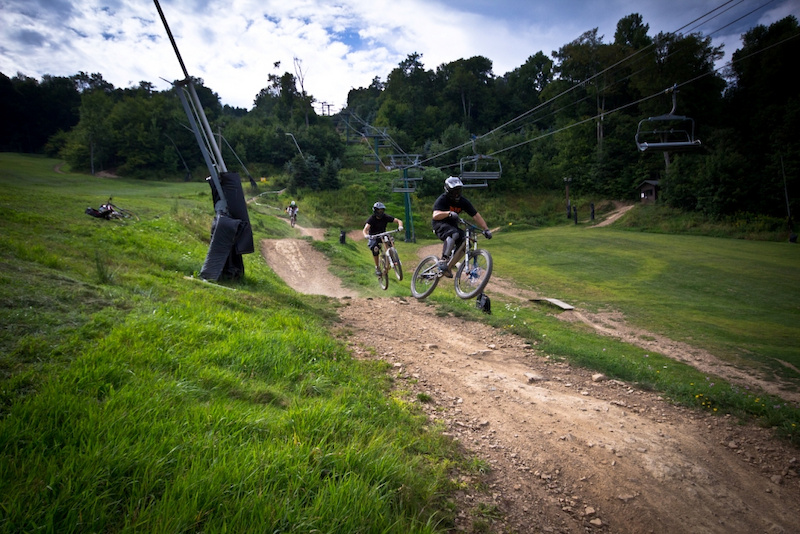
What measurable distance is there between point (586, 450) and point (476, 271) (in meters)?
5.73

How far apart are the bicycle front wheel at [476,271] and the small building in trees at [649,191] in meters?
51.5

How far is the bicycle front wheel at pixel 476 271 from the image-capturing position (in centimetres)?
1041

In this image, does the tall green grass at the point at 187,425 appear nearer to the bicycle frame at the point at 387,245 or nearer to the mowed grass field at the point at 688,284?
the bicycle frame at the point at 387,245

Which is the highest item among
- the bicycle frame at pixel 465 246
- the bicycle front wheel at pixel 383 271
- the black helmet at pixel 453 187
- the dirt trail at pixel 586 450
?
the black helmet at pixel 453 187

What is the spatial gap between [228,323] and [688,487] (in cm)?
732

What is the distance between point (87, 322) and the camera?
543cm

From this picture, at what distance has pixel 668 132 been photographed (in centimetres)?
2131

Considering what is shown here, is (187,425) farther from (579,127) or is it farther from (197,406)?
(579,127)

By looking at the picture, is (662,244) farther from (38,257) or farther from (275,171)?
(275,171)

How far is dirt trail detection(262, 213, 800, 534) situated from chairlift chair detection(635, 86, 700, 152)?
13.6 meters

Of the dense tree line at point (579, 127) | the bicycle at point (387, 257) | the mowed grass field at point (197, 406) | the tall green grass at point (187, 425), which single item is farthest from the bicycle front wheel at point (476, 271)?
the dense tree line at point (579, 127)

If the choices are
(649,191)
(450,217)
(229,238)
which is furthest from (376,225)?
(649,191)

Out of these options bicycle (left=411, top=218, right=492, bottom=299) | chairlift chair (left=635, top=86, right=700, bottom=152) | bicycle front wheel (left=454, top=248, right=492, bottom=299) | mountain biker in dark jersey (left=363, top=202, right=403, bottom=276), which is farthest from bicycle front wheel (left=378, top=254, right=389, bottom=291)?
chairlift chair (left=635, top=86, right=700, bottom=152)

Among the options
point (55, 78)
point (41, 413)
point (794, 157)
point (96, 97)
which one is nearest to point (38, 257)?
point (41, 413)
